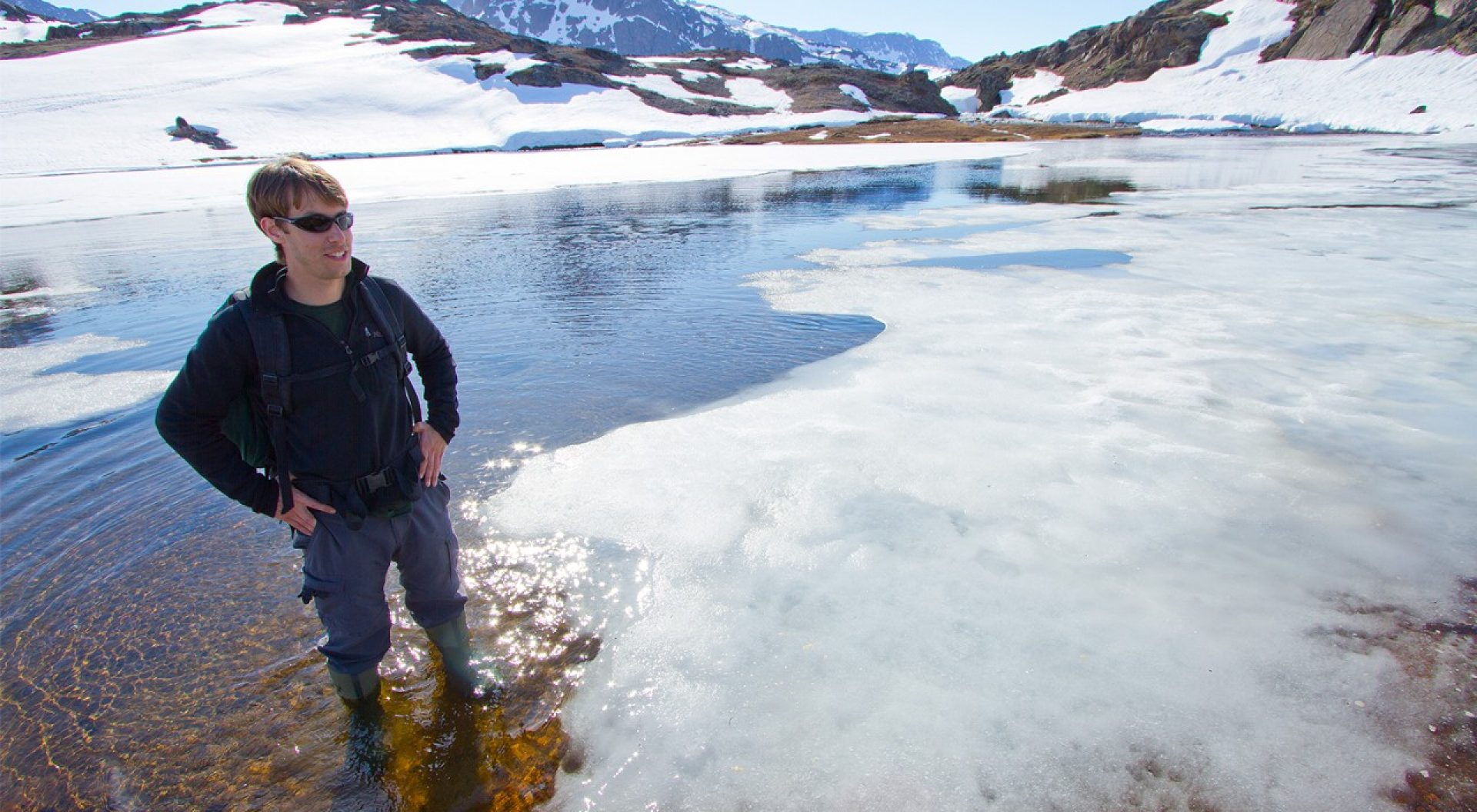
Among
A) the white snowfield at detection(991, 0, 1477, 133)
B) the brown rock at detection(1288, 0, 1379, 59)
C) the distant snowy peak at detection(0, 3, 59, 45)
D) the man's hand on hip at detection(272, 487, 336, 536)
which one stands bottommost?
the man's hand on hip at detection(272, 487, 336, 536)

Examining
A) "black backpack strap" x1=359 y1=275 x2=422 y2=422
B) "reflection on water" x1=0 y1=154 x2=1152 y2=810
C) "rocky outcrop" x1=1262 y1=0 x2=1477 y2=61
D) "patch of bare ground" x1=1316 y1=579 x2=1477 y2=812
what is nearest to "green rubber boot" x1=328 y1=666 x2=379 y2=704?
"reflection on water" x1=0 y1=154 x2=1152 y2=810

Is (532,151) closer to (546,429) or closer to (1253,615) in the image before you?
(546,429)

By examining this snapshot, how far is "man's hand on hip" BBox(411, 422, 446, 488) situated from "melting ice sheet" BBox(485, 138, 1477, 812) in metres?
1.16

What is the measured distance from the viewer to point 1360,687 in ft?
9.41

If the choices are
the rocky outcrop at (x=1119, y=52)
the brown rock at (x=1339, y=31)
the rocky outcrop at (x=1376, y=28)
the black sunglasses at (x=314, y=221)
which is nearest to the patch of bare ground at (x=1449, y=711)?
the black sunglasses at (x=314, y=221)

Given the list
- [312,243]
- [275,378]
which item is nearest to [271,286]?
[312,243]

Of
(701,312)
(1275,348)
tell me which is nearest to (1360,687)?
(1275,348)

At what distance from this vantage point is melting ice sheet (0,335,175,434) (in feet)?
20.9

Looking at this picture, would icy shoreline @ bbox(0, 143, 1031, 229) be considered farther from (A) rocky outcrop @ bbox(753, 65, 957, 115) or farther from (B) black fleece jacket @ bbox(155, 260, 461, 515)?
(A) rocky outcrop @ bbox(753, 65, 957, 115)

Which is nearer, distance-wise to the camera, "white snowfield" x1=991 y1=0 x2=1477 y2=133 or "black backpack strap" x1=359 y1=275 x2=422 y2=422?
"black backpack strap" x1=359 y1=275 x2=422 y2=422

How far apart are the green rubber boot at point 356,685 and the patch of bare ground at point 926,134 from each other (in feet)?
183

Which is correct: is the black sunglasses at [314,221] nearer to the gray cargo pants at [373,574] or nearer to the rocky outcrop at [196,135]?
the gray cargo pants at [373,574]

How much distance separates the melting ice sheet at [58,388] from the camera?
6.37 meters

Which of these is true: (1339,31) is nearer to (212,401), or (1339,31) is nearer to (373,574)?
(373,574)
